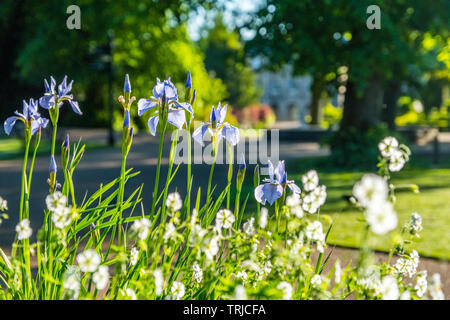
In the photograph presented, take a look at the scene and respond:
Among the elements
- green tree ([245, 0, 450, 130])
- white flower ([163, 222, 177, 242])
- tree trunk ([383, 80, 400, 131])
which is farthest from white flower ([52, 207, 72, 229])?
tree trunk ([383, 80, 400, 131])

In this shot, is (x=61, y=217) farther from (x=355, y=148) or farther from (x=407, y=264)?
(x=355, y=148)

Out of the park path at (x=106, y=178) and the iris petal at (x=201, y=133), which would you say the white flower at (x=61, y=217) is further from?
the park path at (x=106, y=178)

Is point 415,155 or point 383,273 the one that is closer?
point 383,273

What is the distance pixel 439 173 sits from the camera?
13.4 metres

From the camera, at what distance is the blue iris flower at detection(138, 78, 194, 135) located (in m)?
2.35

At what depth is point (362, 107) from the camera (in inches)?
575

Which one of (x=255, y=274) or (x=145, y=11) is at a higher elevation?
A: (x=145, y=11)

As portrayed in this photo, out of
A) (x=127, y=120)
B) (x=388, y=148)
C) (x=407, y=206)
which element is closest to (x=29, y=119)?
(x=127, y=120)

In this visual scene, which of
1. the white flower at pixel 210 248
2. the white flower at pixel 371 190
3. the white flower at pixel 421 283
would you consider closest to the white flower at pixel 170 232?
the white flower at pixel 210 248

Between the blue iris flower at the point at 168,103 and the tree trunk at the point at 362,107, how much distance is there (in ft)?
41.5

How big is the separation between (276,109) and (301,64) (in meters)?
56.4

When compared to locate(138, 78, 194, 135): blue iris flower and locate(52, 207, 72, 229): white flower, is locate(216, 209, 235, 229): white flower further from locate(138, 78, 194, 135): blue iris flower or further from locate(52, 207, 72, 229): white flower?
locate(52, 207, 72, 229): white flower
